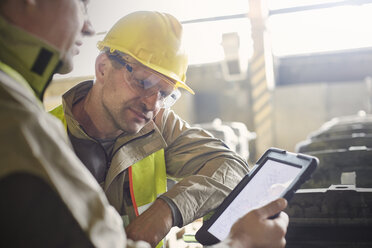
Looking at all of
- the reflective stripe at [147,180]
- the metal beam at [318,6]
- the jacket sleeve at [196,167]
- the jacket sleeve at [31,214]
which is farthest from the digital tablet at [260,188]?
the metal beam at [318,6]

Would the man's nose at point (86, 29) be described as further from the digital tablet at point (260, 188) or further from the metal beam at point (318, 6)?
the metal beam at point (318, 6)

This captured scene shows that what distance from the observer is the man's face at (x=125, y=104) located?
1645 mm

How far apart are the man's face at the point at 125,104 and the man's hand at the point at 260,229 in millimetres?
826

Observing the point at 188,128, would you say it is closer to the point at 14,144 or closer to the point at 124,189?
the point at 124,189

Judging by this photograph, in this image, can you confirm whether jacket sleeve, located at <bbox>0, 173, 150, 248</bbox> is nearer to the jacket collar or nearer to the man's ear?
the jacket collar

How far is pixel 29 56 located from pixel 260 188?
2.84ft

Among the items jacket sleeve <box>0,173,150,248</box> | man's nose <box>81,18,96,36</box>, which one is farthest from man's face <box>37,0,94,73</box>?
jacket sleeve <box>0,173,150,248</box>

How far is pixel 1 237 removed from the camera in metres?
0.55

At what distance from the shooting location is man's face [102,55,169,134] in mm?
1645

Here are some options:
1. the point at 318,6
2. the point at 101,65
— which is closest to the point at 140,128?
the point at 101,65

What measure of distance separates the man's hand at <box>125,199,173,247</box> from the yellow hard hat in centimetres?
64

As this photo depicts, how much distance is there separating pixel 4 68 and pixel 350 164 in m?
2.00

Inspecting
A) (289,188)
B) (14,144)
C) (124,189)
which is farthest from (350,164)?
(14,144)

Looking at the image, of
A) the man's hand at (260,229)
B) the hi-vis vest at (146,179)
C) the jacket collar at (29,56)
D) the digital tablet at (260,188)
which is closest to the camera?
the jacket collar at (29,56)
